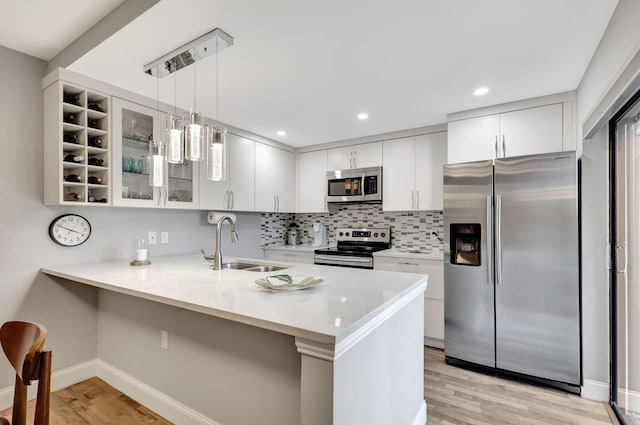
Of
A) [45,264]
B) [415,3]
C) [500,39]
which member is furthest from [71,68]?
[500,39]

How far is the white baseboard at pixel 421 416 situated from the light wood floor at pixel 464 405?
59mm

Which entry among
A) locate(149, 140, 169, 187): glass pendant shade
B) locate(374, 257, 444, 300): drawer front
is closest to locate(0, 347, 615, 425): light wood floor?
locate(374, 257, 444, 300): drawer front

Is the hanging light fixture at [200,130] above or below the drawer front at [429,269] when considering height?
above

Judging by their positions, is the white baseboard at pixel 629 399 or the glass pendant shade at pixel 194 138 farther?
the white baseboard at pixel 629 399

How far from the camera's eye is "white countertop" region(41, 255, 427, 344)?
45.3 inches

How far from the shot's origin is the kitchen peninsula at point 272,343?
1.11m

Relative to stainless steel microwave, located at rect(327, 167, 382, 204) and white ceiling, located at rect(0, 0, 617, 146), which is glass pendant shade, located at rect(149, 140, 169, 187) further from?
stainless steel microwave, located at rect(327, 167, 382, 204)

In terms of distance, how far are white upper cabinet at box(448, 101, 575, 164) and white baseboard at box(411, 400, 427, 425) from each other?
208 centimetres

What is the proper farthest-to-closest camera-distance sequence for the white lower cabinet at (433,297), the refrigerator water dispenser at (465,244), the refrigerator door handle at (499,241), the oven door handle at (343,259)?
the oven door handle at (343,259), the white lower cabinet at (433,297), the refrigerator water dispenser at (465,244), the refrigerator door handle at (499,241)

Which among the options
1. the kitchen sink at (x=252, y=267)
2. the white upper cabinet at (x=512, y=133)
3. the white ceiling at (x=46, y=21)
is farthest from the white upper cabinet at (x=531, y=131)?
the white ceiling at (x=46, y=21)

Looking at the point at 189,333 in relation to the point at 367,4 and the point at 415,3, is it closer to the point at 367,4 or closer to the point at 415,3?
the point at 367,4

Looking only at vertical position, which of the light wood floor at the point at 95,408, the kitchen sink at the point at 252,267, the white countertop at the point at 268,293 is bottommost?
the light wood floor at the point at 95,408

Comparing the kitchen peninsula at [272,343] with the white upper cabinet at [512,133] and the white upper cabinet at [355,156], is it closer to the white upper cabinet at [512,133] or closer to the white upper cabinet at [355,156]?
the white upper cabinet at [512,133]

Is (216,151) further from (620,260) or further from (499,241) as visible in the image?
(620,260)
